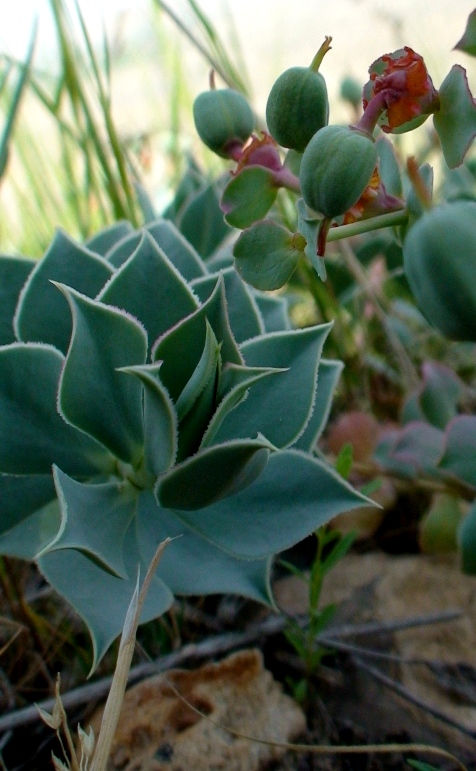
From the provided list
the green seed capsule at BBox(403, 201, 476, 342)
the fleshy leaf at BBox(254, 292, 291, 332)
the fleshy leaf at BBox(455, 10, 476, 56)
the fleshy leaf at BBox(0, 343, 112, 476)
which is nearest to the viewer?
the green seed capsule at BBox(403, 201, 476, 342)

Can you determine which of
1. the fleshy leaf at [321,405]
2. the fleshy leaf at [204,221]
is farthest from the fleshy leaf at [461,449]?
the fleshy leaf at [204,221]

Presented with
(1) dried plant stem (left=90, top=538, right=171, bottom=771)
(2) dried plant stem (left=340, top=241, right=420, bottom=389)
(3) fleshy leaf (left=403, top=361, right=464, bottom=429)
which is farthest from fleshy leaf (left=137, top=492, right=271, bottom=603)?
(2) dried plant stem (left=340, top=241, right=420, bottom=389)

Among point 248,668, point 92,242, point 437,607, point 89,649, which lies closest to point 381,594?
point 437,607

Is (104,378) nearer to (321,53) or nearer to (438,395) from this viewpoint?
(321,53)

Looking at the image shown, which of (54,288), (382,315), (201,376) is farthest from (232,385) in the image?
(382,315)

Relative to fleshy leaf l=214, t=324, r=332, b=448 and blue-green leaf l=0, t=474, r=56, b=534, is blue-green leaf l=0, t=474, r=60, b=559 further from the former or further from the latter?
fleshy leaf l=214, t=324, r=332, b=448

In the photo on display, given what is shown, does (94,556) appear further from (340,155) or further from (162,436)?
(340,155)
